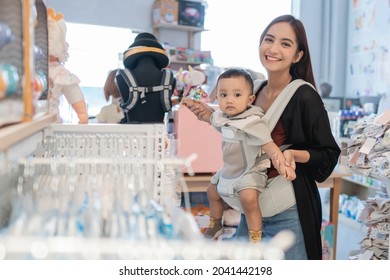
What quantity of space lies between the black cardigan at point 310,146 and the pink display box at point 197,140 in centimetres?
76

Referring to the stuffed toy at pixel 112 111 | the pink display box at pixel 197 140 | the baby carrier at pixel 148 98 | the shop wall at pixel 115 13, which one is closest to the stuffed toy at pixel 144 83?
the baby carrier at pixel 148 98

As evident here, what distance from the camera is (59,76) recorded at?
149cm

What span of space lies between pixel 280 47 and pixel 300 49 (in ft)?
0.27

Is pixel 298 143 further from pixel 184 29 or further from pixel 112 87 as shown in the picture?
pixel 184 29

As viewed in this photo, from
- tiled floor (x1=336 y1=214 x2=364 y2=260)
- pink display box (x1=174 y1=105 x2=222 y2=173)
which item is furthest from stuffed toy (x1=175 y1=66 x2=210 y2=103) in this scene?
tiled floor (x1=336 y1=214 x2=364 y2=260)

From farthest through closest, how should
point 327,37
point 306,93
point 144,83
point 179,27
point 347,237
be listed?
point 327,37
point 179,27
point 347,237
point 144,83
point 306,93

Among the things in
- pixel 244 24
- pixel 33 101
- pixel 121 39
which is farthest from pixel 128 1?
pixel 33 101

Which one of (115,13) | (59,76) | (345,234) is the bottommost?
(345,234)

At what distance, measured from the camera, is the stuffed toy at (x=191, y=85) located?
231 centimetres

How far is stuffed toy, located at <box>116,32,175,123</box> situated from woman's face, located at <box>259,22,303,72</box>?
2.43ft

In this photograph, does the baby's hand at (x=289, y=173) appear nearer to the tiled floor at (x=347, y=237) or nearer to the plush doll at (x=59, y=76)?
the plush doll at (x=59, y=76)

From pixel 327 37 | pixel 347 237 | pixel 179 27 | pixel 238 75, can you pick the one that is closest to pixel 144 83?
pixel 238 75

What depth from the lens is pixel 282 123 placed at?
4.47 ft
